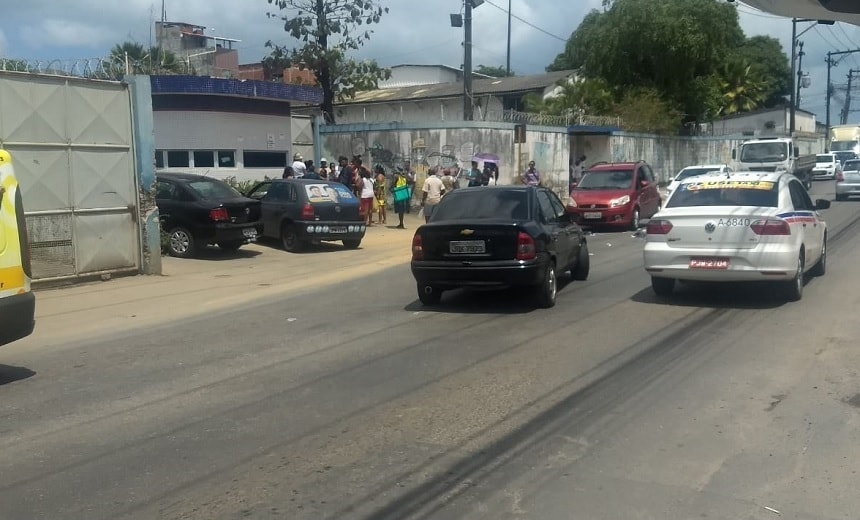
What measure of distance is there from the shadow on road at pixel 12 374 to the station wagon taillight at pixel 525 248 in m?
5.56

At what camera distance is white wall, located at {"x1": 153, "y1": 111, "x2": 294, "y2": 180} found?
84.0 feet

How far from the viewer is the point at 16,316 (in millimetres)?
7590

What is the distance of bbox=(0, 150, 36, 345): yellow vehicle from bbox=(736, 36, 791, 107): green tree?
251 ft

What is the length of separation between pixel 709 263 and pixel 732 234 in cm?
45

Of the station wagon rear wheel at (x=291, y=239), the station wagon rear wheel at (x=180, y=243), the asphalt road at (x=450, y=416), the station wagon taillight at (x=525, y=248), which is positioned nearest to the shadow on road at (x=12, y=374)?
the asphalt road at (x=450, y=416)

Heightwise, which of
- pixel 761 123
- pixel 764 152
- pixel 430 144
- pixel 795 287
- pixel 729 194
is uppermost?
pixel 761 123

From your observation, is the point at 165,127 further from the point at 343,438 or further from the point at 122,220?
the point at 343,438

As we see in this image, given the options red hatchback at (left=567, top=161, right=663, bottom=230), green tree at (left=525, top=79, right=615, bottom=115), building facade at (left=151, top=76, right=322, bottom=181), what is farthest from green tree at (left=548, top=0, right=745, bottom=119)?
building facade at (left=151, top=76, right=322, bottom=181)

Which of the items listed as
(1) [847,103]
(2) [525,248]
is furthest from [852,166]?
(1) [847,103]

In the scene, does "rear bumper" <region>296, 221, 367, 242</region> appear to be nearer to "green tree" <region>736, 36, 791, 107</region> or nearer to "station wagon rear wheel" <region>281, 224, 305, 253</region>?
"station wagon rear wheel" <region>281, 224, 305, 253</region>

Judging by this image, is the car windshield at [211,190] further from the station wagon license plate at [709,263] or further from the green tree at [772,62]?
the green tree at [772,62]

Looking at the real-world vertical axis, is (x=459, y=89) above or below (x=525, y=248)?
above

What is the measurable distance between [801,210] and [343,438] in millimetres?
8244

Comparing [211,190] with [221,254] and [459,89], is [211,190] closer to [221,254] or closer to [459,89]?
[221,254]
